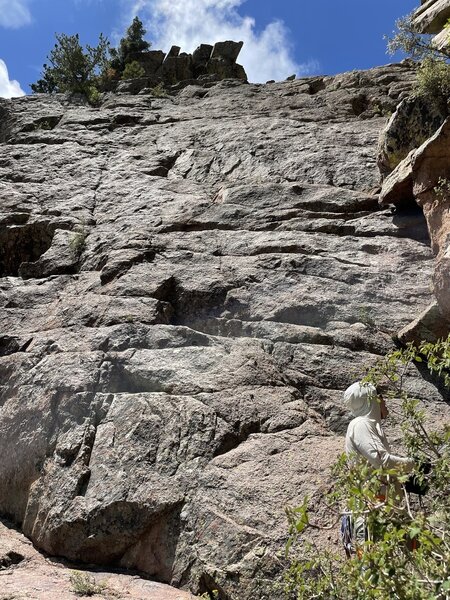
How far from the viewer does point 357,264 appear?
407 inches

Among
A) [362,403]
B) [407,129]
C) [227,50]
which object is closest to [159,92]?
[227,50]

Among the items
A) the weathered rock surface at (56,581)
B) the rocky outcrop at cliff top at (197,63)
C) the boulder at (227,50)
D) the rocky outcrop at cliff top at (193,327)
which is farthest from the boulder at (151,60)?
the weathered rock surface at (56,581)

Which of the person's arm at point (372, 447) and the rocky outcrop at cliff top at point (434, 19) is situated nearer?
the person's arm at point (372, 447)

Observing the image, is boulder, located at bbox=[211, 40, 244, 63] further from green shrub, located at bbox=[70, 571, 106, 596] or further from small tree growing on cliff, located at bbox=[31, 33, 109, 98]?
green shrub, located at bbox=[70, 571, 106, 596]

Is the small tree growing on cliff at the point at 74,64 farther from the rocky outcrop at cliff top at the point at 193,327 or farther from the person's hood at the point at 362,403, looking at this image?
the person's hood at the point at 362,403

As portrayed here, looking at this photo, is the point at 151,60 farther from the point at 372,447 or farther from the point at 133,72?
the point at 372,447

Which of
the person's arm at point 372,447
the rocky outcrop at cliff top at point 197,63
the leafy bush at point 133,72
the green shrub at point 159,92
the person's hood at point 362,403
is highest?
the rocky outcrop at cliff top at point 197,63

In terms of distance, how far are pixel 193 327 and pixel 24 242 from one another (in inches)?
205

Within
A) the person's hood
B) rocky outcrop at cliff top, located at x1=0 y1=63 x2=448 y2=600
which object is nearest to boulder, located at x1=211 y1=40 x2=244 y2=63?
rocky outcrop at cliff top, located at x1=0 y1=63 x2=448 y2=600

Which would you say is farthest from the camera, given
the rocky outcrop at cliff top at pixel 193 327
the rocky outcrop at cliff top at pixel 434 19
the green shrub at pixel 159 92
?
the green shrub at pixel 159 92

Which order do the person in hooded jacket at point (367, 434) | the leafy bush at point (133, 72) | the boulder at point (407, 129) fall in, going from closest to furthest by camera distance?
the person in hooded jacket at point (367, 434), the boulder at point (407, 129), the leafy bush at point (133, 72)

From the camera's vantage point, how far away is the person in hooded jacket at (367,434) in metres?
5.31

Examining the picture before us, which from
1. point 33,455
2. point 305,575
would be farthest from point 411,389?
point 33,455

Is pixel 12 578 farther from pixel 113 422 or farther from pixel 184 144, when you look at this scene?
pixel 184 144
